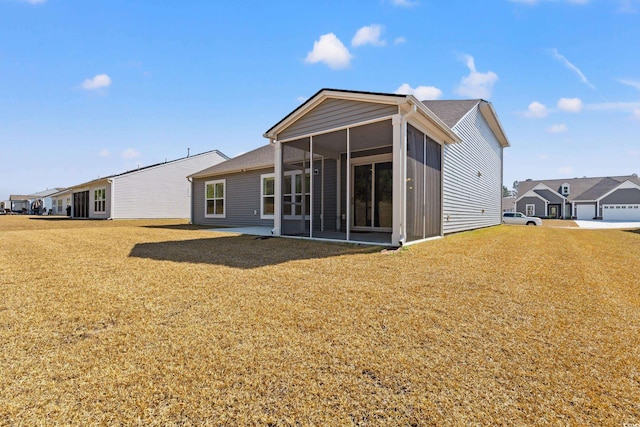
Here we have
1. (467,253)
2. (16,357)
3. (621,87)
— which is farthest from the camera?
(621,87)

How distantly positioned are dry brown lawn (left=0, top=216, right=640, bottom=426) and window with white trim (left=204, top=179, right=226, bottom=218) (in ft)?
35.3

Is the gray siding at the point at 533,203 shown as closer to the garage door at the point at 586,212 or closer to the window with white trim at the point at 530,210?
the window with white trim at the point at 530,210

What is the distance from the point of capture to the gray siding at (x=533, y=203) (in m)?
38.0

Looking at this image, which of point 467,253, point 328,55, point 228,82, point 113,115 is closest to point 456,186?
point 467,253

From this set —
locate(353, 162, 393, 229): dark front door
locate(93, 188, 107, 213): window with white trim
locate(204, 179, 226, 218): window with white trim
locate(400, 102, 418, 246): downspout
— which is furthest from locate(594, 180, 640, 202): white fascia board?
locate(93, 188, 107, 213): window with white trim

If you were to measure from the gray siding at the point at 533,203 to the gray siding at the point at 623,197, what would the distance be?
575 cm

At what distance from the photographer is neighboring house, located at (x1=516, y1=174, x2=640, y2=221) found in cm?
3183

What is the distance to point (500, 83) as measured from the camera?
36.3ft

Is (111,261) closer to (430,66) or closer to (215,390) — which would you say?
(215,390)

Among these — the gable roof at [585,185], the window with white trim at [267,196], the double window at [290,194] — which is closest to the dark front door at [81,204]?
the window with white trim at [267,196]

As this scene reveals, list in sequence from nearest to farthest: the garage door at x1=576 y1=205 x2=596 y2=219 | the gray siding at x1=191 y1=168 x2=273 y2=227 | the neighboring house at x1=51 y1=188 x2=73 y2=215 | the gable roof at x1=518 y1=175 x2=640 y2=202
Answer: the gray siding at x1=191 y1=168 x2=273 y2=227 → the gable roof at x1=518 y1=175 x2=640 y2=202 → the garage door at x1=576 y1=205 x2=596 y2=219 → the neighboring house at x1=51 y1=188 x2=73 y2=215

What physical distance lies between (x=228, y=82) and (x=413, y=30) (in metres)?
6.93

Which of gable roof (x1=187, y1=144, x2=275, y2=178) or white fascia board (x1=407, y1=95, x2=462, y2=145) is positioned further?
gable roof (x1=187, y1=144, x2=275, y2=178)

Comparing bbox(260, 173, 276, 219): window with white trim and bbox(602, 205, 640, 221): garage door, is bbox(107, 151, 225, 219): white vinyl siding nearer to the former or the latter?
bbox(260, 173, 276, 219): window with white trim
